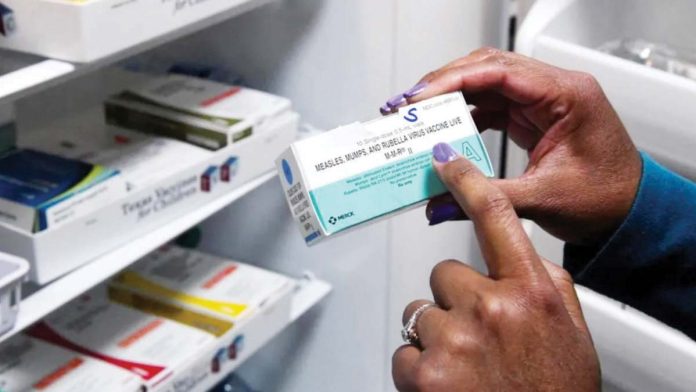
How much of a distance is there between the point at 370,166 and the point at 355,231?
61 centimetres

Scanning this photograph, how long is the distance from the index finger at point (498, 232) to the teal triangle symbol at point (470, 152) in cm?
6

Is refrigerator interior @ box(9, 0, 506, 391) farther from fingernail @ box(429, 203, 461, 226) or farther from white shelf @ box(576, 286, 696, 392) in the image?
fingernail @ box(429, 203, 461, 226)

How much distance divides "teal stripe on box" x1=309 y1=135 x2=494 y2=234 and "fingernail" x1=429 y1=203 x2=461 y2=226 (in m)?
0.01

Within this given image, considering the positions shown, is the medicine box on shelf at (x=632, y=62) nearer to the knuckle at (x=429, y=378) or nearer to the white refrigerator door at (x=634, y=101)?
the white refrigerator door at (x=634, y=101)

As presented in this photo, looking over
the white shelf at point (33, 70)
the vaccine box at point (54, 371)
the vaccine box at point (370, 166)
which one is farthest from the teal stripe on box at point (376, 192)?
the vaccine box at point (54, 371)

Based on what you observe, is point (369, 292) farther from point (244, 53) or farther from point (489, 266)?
point (489, 266)

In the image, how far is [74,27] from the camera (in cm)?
89

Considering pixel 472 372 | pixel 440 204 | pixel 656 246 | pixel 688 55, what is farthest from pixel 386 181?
pixel 688 55

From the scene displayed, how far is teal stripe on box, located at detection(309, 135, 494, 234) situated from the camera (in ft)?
2.31

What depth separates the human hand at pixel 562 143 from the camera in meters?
0.80

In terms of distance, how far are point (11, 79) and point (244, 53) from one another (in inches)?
20.6

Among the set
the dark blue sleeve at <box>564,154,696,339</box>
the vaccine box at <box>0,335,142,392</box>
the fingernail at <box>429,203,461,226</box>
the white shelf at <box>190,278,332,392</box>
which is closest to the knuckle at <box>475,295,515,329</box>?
the fingernail at <box>429,203,461,226</box>

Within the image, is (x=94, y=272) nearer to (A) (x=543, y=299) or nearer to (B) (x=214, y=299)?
(B) (x=214, y=299)

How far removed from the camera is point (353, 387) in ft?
4.75
